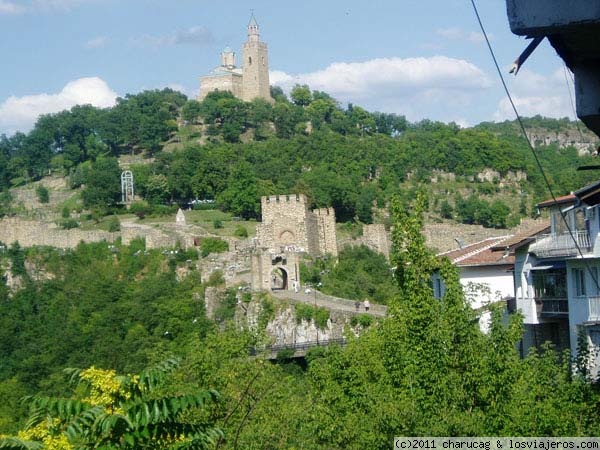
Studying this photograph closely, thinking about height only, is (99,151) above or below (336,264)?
above

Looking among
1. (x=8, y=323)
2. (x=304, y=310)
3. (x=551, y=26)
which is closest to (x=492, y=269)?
(x=304, y=310)

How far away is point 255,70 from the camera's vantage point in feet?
336

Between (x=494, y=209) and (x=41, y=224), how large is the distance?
26.7 metres

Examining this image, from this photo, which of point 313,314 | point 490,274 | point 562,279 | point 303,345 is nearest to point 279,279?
point 313,314

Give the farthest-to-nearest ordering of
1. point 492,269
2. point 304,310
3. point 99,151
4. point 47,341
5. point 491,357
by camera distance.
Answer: point 99,151 < point 47,341 < point 304,310 < point 492,269 < point 491,357

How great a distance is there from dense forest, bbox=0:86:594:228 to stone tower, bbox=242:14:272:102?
2446 millimetres

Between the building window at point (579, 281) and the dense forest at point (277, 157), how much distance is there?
4726 centimetres

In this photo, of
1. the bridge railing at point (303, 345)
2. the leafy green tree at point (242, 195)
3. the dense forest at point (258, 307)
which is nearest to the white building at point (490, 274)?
the dense forest at point (258, 307)

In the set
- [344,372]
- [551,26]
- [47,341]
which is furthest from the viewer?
[47,341]

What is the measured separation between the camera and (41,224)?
2694 inches

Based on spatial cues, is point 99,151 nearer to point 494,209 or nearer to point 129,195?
point 129,195

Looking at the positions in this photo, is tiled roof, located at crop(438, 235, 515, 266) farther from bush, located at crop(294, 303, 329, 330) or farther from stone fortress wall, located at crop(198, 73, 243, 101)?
stone fortress wall, located at crop(198, 73, 243, 101)

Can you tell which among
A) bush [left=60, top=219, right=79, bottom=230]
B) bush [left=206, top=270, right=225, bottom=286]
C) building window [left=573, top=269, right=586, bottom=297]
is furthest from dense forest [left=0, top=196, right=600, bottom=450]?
bush [left=60, top=219, right=79, bottom=230]

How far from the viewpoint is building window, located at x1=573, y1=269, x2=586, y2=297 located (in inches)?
849
